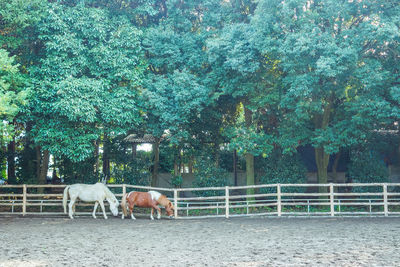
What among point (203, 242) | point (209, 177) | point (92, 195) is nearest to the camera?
point (203, 242)

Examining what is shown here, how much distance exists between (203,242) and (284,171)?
385 inches

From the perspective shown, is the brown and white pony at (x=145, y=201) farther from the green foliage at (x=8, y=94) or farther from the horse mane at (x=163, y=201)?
the green foliage at (x=8, y=94)

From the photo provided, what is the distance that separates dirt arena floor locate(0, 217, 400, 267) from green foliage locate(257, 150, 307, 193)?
4653 millimetres

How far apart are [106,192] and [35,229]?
3.51 m

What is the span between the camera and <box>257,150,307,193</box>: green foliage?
58.9ft

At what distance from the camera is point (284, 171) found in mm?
18094

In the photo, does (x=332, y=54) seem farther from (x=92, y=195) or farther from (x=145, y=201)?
(x=92, y=195)

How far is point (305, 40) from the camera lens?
13211mm

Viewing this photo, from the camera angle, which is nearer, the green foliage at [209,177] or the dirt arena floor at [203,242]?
the dirt arena floor at [203,242]

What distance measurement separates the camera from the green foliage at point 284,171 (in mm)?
17953

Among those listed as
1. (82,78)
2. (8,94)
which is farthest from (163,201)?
(8,94)

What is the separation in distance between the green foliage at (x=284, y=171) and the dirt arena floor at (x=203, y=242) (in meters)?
4.65

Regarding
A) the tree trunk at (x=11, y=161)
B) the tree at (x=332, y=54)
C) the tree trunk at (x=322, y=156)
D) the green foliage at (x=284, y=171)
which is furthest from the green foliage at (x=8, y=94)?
the tree trunk at (x=322, y=156)

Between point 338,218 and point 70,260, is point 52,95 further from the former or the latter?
point 338,218
